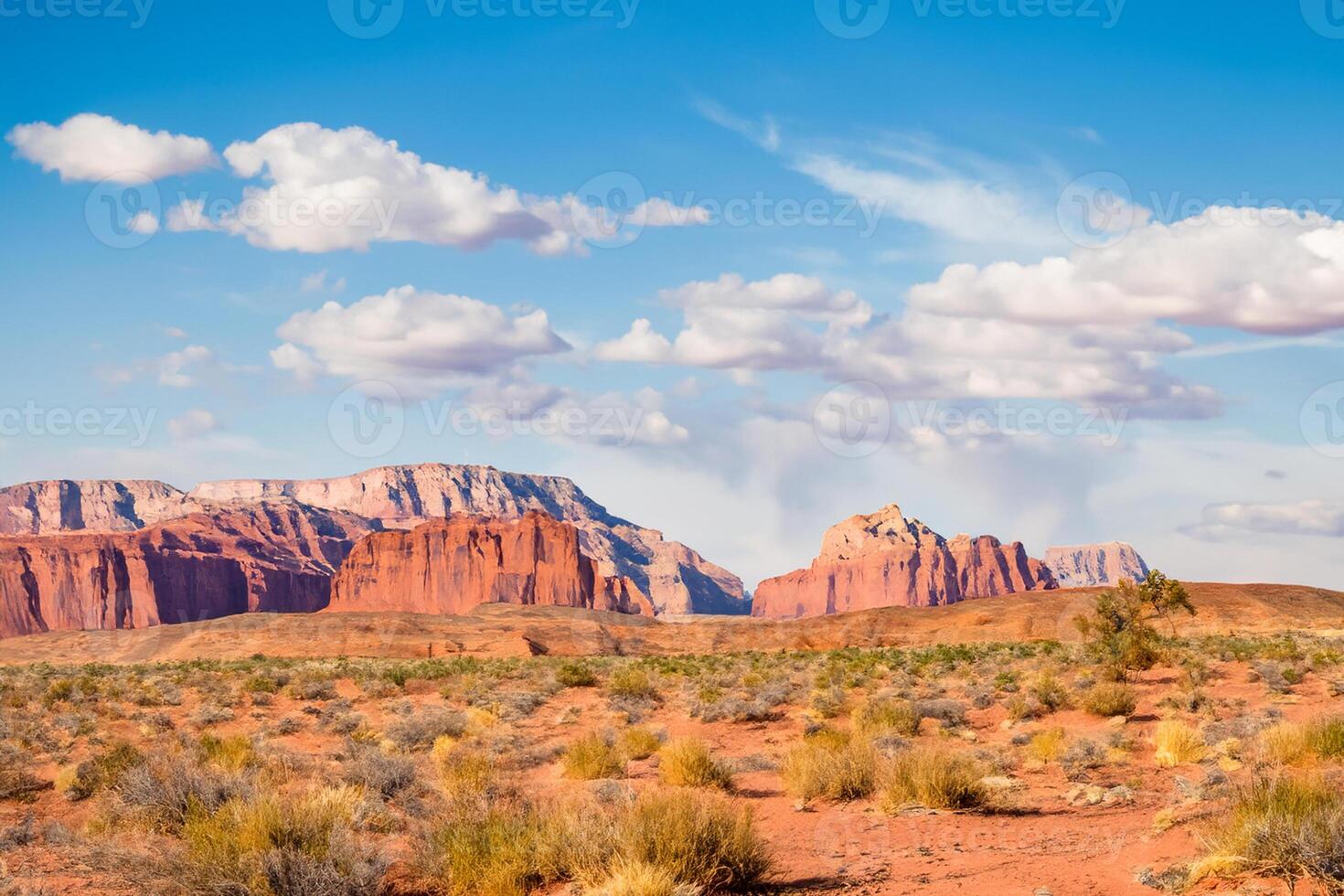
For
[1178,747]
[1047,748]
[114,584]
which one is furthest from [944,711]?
[114,584]

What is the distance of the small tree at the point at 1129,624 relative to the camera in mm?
27031

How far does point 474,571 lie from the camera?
519 feet

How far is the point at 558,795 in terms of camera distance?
12.6 m

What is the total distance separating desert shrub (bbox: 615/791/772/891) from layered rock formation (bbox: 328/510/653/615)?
141013 millimetres

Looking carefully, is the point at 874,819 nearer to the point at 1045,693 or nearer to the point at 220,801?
the point at 220,801

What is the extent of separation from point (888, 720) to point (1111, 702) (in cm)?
469

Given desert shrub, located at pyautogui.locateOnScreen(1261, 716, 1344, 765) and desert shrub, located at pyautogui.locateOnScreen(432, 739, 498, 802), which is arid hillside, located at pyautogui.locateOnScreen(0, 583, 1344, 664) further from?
desert shrub, located at pyautogui.locateOnScreen(432, 739, 498, 802)

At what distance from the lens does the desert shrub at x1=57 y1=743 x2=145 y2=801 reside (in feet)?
46.4

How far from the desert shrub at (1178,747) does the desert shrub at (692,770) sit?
20.8 feet

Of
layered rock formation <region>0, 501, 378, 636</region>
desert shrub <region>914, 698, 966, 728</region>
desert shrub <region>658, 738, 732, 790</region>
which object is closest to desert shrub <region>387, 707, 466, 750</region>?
desert shrub <region>658, 738, 732, 790</region>

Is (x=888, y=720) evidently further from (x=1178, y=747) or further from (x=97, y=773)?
(x=97, y=773)

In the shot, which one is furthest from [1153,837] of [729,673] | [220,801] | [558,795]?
[729,673]

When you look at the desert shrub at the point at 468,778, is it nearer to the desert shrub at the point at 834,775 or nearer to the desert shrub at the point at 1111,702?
the desert shrub at the point at 834,775

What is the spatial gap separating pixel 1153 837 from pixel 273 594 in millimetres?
183490
